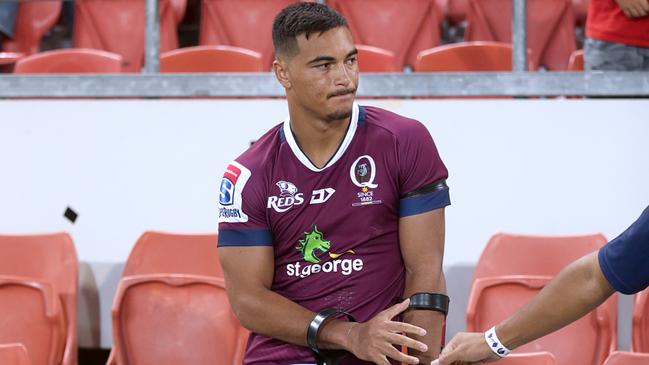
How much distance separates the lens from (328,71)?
10.3 feet

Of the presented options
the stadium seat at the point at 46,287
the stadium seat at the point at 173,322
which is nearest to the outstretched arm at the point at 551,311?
the stadium seat at the point at 173,322

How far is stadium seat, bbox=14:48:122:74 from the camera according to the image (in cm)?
562

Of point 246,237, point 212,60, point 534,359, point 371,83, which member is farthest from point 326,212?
point 212,60

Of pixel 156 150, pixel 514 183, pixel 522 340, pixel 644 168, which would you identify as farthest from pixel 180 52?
pixel 522 340

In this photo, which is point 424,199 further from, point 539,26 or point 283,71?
point 539,26

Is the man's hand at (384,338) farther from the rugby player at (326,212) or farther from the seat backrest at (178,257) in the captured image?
the seat backrest at (178,257)

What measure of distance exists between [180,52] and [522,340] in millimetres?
3169

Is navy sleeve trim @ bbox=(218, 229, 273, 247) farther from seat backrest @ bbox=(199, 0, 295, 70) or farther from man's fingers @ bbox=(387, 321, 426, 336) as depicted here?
seat backrest @ bbox=(199, 0, 295, 70)

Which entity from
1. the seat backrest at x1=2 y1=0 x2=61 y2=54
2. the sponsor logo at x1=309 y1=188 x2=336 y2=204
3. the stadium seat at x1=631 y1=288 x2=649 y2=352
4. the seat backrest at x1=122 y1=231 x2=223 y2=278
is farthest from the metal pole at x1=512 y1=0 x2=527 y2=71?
the seat backrest at x1=2 y1=0 x2=61 y2=54

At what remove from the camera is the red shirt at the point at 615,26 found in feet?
15.0

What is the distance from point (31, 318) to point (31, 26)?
313cm

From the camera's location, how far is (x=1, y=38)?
689 cm

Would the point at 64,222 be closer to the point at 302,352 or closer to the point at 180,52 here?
the point at 180,52

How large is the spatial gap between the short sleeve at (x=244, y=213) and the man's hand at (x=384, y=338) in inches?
16.9
